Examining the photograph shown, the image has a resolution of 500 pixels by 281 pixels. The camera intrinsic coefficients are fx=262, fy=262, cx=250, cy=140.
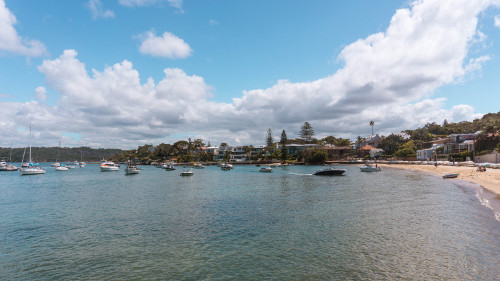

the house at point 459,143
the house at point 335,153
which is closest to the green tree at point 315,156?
the house at point 335,153

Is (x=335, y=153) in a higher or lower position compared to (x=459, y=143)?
lower

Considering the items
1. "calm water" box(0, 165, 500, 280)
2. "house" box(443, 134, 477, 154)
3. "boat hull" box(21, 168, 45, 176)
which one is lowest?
"calm water" box(0, 165, 500, 280)

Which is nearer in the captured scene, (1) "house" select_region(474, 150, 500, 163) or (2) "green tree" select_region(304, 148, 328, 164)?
(1) "house" select_region(474, 150, 500, 163)

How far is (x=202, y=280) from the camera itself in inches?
486

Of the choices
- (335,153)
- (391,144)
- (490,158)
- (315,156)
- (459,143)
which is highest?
(391,144)

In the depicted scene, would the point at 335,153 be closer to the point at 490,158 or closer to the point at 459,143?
the point at 459,143

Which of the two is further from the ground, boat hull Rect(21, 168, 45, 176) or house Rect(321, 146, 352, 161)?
house Rect(321, 146, 352, 161)

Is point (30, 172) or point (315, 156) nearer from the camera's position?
point (30, 172)

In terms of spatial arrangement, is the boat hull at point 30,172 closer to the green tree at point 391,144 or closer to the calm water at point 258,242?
the calm water at point 258,242

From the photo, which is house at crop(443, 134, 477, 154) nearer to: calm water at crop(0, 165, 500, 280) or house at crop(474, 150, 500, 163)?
house at crop(474, 150, 500, 163)

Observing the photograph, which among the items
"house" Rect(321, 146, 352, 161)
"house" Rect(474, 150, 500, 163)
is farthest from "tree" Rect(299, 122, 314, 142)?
"house" Rect(474, 150, 500, 163)

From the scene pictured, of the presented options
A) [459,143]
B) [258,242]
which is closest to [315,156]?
[459,143]

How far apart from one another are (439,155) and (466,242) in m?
112

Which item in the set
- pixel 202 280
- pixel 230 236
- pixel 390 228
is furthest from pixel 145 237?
pixel 390 228
